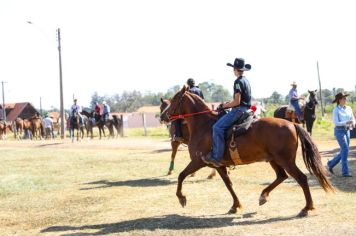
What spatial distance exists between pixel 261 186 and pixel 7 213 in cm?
603

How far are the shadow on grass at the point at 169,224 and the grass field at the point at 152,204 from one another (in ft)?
0.06

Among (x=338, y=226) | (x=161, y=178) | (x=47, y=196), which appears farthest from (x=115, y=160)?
(x=338, y=226)

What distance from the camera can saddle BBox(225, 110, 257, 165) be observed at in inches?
367

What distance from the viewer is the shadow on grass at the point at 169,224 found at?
28.1 ft

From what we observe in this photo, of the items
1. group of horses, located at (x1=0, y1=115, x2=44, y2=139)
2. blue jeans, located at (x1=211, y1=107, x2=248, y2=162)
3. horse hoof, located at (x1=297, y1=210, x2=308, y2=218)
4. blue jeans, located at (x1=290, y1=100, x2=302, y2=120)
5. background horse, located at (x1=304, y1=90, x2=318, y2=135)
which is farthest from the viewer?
group of horses, located at (x1=0, y1=115, x2=44, y2=139)

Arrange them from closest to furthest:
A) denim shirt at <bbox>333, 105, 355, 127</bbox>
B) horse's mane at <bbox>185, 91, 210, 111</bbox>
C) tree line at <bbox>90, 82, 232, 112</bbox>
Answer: horse's mane at <bbox>185, 91, 210, 111</bbox>, denim shirt at <bbox>333, 105, 355, 127</bbox>, tree line at <bbox>90, 82, 232, 112</bbox>

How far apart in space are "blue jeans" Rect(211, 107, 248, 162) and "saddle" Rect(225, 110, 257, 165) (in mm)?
78

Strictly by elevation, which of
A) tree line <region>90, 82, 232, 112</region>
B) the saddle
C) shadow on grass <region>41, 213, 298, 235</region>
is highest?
tree line <region>90, 82, 232, 112</region>

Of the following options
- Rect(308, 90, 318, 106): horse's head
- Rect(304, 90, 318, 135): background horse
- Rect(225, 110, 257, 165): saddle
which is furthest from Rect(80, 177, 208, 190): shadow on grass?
Rect(308, 90, 318, 106): horse's head

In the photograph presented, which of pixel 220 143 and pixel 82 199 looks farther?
pixel 82 199

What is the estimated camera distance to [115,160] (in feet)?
65.2

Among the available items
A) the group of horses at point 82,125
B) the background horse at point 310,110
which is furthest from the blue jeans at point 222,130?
the group of horses at point 82,125

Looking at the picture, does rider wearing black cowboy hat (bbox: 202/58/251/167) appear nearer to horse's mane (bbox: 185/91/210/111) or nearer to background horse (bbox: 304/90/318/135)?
horse's mane (bbox: 185/91/210/111)

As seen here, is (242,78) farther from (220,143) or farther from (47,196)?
(47,196)
